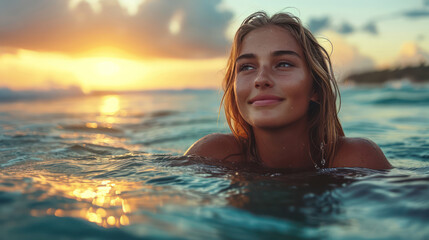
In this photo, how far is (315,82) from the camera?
327 cm

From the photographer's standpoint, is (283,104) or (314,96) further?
(314,96)

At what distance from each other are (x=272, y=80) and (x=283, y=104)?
21 centimetres

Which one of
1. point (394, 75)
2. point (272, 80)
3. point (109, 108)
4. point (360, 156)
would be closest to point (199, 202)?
point (272, 80)

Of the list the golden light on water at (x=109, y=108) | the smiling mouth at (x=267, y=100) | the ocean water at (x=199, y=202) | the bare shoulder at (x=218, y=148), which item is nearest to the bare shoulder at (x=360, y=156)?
the ocean water at (x=199, y=202)

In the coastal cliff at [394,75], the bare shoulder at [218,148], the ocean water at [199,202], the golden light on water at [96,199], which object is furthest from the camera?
the coastal cliff at [394,75]

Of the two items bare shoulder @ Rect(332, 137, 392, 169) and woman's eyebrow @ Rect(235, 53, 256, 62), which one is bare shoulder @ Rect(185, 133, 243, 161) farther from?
bare shoulder @ Rect(332, 137, 392, 169)

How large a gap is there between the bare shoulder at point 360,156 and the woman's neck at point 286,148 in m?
0.29

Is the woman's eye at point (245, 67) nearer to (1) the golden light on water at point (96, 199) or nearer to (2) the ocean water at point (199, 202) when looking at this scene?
(2) the ocean water at point (199, 202)

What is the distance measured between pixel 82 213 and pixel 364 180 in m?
1.80

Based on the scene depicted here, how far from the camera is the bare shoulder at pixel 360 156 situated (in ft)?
10.0

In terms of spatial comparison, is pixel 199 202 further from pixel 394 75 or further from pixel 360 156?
pixel 394 75

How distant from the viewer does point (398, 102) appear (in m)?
15.6

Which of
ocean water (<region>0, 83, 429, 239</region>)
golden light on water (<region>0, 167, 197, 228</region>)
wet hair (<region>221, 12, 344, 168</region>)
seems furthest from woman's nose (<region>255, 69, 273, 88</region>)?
golden light on water (<region>0, 167, 197, 228</region>)

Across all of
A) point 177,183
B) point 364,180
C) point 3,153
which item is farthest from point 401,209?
point 3,153
